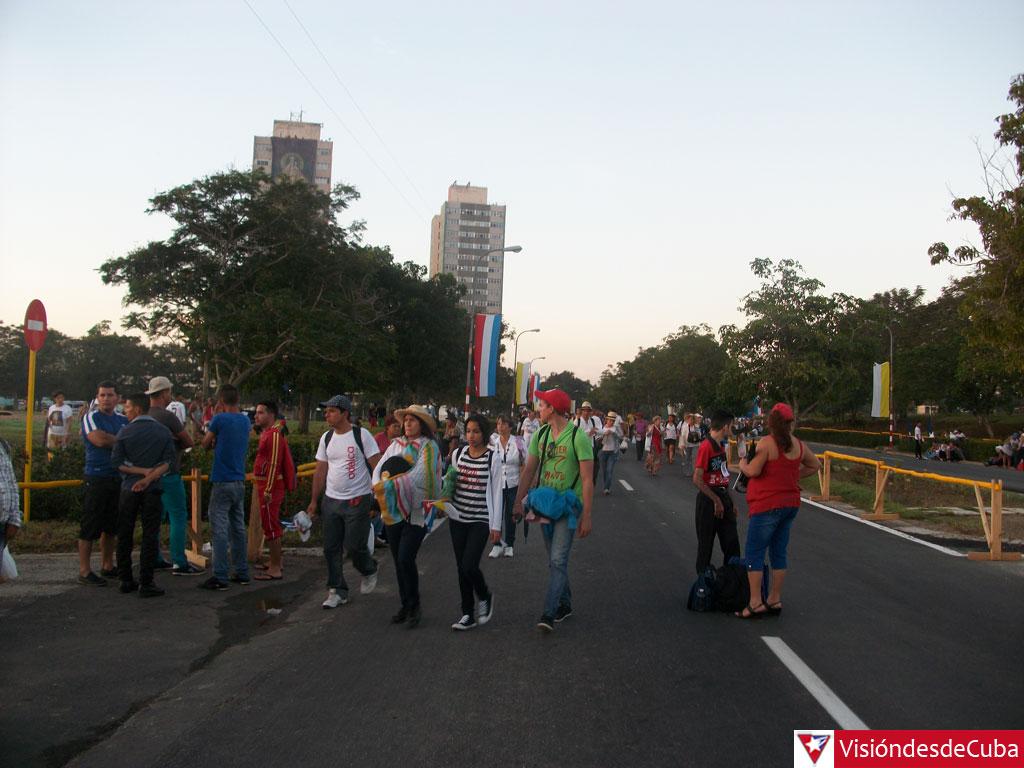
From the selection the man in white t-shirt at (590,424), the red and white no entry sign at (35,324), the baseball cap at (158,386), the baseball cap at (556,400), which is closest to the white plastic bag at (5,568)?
the baseball cap at (158,386)

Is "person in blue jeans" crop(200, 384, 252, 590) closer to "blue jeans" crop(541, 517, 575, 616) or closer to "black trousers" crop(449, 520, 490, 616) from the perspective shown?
"black trousers" crop(449, 520, 490, 616)

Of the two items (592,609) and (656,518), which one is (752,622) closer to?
(592,609)

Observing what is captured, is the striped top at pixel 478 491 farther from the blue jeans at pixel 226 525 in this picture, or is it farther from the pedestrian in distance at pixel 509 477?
the pedestrian in distance at pixel 509 477

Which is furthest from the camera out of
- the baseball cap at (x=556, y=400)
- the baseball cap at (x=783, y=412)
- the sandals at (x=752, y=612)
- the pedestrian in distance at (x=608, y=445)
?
the pedestrian in distance at (x=608, y=445)

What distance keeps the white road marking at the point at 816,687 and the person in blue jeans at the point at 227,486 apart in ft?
16.1

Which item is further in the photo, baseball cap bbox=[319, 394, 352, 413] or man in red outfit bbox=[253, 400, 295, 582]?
man in red outfit bbox=[253, 400, 295, 582]

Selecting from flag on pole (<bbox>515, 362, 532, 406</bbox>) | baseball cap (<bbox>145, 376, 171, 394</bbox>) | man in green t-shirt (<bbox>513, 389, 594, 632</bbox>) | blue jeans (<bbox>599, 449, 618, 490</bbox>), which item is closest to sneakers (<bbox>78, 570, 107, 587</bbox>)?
baseball cap (<bbox>145, 376, 171, 394</bbox>)

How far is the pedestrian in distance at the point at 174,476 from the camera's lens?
8.12m

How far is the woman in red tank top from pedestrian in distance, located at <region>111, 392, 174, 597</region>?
199 inches

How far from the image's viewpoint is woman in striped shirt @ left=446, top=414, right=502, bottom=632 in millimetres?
6484

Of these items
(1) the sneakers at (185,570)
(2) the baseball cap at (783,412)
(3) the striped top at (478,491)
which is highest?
(2) the baseball cap at (783,412)

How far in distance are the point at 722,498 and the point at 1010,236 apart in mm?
9273

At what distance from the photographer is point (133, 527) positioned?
7.72m

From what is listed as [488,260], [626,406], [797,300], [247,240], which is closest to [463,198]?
[488,260]
